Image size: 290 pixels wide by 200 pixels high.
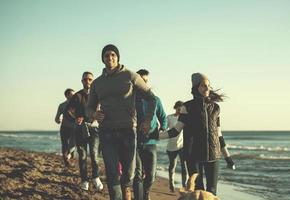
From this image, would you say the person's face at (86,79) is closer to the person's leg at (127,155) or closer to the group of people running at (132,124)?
the group of people running at (132,124)

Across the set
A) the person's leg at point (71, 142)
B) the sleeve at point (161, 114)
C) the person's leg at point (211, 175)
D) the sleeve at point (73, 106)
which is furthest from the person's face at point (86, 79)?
the person's leg at point (211, 175)

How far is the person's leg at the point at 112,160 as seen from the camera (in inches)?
207

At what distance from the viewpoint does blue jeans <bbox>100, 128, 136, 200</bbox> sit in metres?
5.25

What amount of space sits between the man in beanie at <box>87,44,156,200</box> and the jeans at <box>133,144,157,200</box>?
917 millimetres

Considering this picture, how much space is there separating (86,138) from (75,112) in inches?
21.3

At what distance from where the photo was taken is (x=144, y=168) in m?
6.61

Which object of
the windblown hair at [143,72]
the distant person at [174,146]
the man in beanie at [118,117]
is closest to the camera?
the man in beanie at [118,117]

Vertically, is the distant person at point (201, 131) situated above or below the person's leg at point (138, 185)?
above

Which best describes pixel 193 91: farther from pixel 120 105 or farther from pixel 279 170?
pixel 279 170

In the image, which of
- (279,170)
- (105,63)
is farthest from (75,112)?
(279,170)

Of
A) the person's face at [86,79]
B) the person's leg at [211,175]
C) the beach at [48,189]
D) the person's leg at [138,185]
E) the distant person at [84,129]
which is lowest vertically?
the beach at [48,189]

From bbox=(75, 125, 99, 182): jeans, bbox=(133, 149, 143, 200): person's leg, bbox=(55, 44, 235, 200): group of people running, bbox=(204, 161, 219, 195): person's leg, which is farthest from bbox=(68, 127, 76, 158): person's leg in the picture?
bbox=(204, 161, 219, 195): person's leg

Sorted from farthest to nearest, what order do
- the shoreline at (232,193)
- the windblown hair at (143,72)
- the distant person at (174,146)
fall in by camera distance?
1. the distant person at (174,146)
2. the shoreline at (232,193)
3. the windblown hair at (143,72)

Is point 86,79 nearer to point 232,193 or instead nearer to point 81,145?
point 81,145
